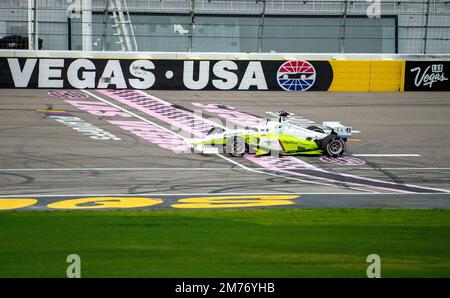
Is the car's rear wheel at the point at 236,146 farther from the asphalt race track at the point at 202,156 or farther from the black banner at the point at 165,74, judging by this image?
the black banner at the point at 165,74

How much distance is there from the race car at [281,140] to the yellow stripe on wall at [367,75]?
28.6ft

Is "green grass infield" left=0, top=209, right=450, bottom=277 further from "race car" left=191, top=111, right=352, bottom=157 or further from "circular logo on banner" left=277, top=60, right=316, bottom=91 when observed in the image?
"circular logo on banner" left=277, top=60, right=316, bottom=91

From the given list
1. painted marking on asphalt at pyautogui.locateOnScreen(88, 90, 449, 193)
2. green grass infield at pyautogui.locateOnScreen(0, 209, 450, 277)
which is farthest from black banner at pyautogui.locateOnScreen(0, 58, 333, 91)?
green grass infield at pyautogui.locateOnScreen(0, 209, 450, 277)

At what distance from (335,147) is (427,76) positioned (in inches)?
416

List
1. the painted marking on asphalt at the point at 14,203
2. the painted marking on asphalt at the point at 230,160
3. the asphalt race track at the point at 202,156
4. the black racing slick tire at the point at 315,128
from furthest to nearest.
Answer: the black racing slick tire at the point at 315,128 < the painted marking on asphalt at the point at 230,160 < the asphalt race track at the point at 202,156 < the painted marking on asphalt at the point at 14,203

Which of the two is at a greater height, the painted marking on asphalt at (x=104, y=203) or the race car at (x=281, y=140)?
the race car at (x=281, y=140)

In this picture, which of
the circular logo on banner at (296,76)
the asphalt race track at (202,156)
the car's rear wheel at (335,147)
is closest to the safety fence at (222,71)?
the circular logo on banner at (296,76)

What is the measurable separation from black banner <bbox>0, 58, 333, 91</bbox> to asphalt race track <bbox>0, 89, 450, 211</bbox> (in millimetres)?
430

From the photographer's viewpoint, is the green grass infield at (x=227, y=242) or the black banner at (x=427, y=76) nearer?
the green grass infield at (x=227, y=242)

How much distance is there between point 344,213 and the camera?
14.1 meters

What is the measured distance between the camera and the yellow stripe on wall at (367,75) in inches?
1118

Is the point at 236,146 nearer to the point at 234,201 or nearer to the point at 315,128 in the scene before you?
the point at 315,128

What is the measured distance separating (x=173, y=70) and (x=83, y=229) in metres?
16.1
